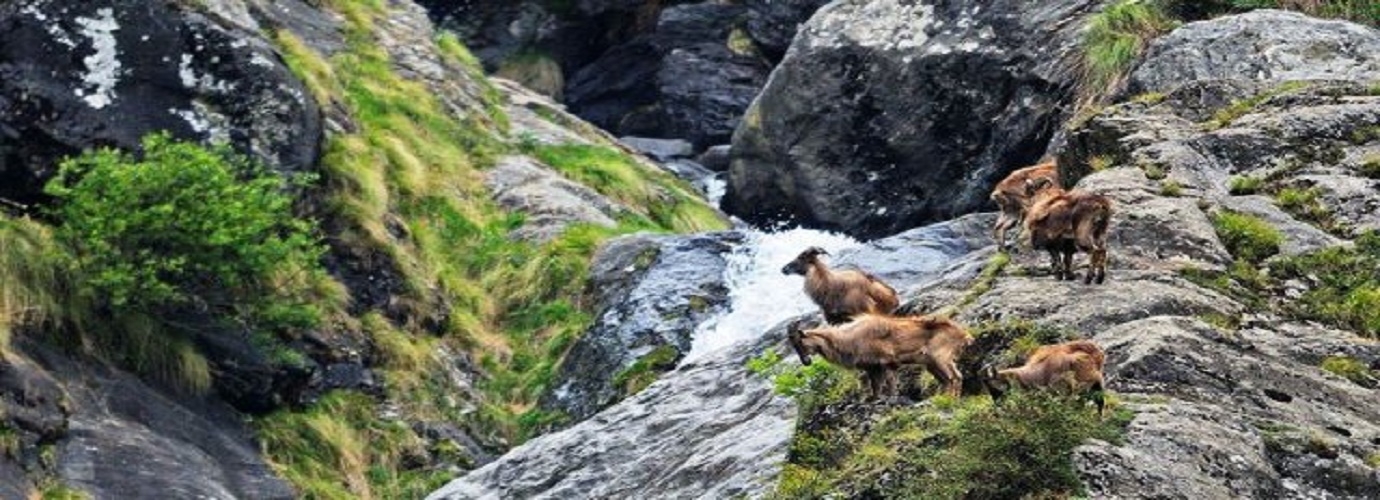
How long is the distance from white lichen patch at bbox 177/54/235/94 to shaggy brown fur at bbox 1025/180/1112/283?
11190mm

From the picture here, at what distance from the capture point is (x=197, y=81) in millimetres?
22094

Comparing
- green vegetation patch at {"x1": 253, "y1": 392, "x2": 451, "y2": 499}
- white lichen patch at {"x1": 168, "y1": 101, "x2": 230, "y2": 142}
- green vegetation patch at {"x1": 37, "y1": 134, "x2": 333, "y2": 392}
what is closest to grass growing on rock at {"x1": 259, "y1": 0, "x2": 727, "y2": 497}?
green vegetation patch at {"x1": 253, "y1": 392, "x2": 451, "y2": 499}

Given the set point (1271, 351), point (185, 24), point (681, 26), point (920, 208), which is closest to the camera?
point (1271, 351)

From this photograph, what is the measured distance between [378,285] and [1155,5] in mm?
9298

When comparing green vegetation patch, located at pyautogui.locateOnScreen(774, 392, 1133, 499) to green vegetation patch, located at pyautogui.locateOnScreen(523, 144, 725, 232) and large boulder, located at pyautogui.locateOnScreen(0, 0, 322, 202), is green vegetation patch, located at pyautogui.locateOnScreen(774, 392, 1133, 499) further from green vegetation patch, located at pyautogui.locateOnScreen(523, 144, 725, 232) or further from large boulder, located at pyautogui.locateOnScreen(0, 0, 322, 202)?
green vegetation patch, located at pyautogui.locateOnScreen(523, 144, 725, 232)

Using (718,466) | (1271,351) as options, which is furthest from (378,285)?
(1271,351)

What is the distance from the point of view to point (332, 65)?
28734mm

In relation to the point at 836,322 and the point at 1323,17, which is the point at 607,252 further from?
the point at 836,322

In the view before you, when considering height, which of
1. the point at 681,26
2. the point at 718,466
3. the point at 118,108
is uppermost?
the point at 718,466

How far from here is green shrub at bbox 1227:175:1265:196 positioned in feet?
51.5

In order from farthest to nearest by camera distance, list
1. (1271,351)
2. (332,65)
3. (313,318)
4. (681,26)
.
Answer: (681,26)
(332,65)
(313,318)
(1271,351)

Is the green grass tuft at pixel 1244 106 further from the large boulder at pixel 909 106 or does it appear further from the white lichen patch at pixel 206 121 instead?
the white lichen patch at pixel 206 121

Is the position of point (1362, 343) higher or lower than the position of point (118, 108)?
higher

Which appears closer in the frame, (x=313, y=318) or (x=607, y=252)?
(x=313, y=318)
